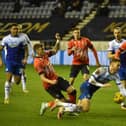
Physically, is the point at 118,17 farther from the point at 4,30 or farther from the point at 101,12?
the point at 4,30

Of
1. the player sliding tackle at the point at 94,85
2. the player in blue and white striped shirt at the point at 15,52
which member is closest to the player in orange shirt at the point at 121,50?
the player sliding tackle at the point at 94,85

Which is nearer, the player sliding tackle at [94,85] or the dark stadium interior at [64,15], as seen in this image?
the player sliding tackle at [94,85]

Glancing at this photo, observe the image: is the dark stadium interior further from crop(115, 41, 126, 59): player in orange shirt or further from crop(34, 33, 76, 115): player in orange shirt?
crop(34, 33, 76, 115): player in orange shirt

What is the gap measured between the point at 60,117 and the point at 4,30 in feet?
78.3

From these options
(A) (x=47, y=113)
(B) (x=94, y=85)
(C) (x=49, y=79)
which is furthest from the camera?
(A) (x=47, y=113)

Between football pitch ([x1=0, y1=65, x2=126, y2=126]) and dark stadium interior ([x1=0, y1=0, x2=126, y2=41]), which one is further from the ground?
dark stadium interior ([x1=0, y1=0, x2=126, y2=41])

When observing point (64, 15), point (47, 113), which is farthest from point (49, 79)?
point (64, 15)

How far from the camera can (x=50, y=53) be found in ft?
44.4

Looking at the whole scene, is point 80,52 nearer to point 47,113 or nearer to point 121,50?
point 121,50

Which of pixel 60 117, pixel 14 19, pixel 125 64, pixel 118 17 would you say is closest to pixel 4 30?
pixel 14 19

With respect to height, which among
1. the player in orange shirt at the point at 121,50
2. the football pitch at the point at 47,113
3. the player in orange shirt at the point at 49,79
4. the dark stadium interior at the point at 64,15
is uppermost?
the dark stadium interior at the point at 64,15

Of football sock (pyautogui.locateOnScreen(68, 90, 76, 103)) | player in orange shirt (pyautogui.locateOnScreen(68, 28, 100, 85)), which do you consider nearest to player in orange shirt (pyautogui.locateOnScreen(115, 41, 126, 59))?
player in orange shirt (pyautogui.locateOnScreen(68, 28, 100, 85))

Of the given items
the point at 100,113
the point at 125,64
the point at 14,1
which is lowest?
the point at 100,113

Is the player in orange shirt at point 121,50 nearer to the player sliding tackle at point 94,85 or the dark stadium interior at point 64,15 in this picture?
the player sliding tackle at point 94,85
